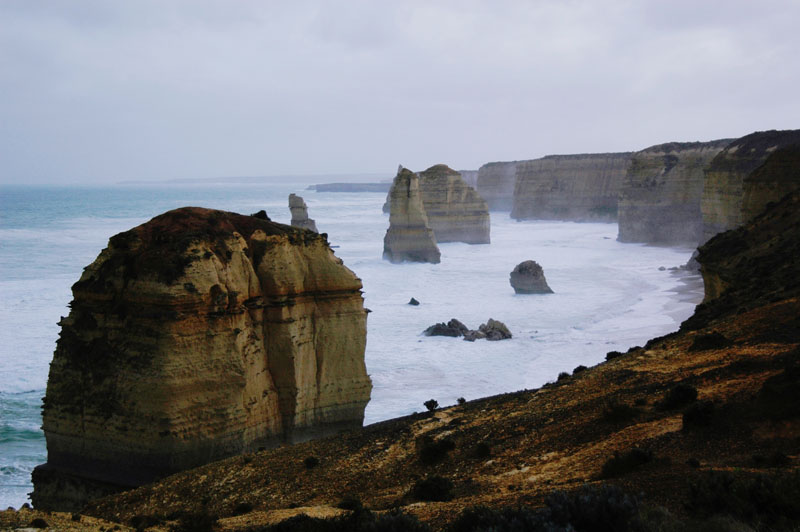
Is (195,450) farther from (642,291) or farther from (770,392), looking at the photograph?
(642,291)

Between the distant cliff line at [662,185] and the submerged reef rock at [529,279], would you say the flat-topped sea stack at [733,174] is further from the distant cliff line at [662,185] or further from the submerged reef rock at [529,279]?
the submerged reef rock at [529,279]

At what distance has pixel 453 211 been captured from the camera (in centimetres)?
8512

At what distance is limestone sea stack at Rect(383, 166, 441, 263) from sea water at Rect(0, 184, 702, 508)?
167cm

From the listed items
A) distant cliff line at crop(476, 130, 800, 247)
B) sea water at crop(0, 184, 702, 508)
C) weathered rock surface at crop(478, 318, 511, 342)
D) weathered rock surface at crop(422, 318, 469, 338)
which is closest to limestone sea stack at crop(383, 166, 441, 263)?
sea water at crop(0, 184, 702, 508)

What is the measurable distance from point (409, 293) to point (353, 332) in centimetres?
3161

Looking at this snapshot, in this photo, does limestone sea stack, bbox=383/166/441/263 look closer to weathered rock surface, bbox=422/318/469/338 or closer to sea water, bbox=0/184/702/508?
sea water, bbox=0/184/702/508

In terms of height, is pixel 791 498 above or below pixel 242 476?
above

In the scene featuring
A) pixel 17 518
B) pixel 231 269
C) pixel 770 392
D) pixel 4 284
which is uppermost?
pixel 231 269

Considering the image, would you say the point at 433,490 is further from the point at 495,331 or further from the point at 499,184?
the point at 499,184

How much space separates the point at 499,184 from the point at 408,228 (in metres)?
86.9

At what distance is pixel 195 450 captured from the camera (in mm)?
14953

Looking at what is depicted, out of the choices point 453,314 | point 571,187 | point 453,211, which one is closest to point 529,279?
point 453,314

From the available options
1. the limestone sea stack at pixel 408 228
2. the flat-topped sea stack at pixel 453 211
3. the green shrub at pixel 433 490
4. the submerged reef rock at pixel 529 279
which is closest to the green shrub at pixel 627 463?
the green shrub at pixel 433 490

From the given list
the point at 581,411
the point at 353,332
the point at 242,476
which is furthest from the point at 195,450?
the point at 581,411
